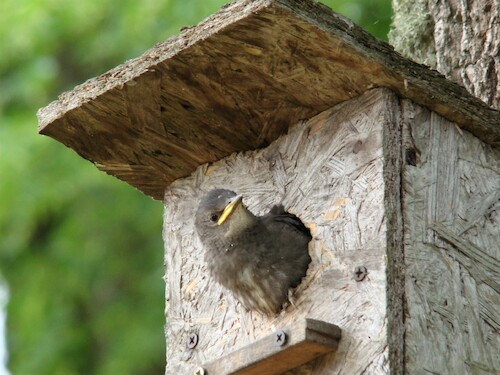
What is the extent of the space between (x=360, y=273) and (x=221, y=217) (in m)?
0.66

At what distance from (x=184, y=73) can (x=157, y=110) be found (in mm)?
296

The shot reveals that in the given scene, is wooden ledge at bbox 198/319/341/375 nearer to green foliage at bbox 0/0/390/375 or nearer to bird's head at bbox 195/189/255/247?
bird's head at bbox 195/189/255/247

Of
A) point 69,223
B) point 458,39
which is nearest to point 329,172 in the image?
point 458,39

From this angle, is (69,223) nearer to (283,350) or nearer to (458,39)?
(458,39)

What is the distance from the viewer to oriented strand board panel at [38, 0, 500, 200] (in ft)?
11.9

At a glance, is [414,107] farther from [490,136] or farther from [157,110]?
[157,110]

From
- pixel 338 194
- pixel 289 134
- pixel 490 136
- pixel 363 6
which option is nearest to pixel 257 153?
pixel 289 134

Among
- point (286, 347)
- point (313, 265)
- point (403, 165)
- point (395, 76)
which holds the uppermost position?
point (395, 76)

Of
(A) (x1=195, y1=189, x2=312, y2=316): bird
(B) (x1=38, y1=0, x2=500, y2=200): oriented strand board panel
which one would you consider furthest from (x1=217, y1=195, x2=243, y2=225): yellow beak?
(B) (x1=38, y1=0, x2=500, y2=200): oriented strand board panel

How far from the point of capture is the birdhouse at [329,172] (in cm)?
360

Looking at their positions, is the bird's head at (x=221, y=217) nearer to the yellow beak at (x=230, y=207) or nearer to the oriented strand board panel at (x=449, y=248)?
the yellow beak at (x=230, y=207)

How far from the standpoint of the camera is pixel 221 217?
4.13 meters

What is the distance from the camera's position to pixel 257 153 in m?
4.32

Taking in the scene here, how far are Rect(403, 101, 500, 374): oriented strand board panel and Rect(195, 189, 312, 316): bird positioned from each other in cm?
43
